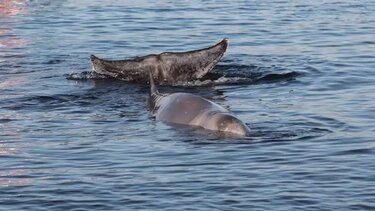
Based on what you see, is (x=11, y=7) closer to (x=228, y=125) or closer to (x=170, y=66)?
(x=170, y=66)

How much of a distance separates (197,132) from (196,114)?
44 centimetres

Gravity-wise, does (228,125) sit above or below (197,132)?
above

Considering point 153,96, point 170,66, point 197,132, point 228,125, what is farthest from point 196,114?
point 170,66

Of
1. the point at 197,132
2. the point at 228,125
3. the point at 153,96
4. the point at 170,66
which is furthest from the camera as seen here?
the point at 170,66

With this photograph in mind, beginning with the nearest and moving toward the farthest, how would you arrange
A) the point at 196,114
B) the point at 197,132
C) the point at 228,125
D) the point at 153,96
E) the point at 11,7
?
the point at 228,125 → the point at 197,132 → the point at 196,114 → the point at 153,96 → the point at 11,7

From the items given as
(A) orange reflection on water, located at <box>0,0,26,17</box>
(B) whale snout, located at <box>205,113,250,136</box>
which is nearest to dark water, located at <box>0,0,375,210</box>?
(B) whale snout, located at <box>205,113,250,136</box>

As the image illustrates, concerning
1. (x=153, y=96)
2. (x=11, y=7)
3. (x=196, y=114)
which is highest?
(x=196, y=114)

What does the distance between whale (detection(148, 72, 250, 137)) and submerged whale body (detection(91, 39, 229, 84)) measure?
2.05 metres

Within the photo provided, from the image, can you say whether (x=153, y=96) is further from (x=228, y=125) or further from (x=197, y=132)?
(x=228, y=125)

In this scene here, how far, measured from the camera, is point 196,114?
14.0 meters

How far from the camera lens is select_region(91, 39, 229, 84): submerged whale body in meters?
17.4

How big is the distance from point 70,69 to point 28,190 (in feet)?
29.0

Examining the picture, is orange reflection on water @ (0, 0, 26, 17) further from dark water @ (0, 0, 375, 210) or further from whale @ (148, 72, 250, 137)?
whale @ (148, 72, 250, 137)

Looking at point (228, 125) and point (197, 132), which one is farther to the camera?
point (197, 132)
